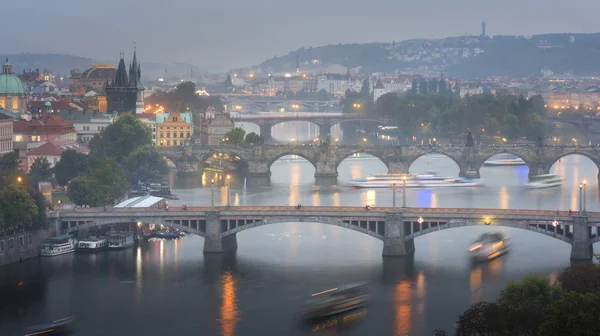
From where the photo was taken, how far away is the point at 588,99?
400 ft

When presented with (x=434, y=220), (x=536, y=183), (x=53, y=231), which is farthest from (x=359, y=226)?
(x=536, y=183)

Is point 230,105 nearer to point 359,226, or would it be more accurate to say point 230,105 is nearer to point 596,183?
point 596,183

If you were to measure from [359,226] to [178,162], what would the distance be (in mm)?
26799

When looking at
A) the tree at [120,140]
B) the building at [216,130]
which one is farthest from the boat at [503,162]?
the tree at [120,140]

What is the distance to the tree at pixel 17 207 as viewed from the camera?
3753 cm

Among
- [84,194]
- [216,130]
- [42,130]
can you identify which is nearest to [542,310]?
[84,194]

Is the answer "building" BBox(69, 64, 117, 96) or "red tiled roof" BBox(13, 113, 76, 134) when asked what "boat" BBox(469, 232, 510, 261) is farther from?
"building" BBox(69, 64, 117, 96)

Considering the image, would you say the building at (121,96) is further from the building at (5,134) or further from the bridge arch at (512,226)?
the bridge arch at (512,226)

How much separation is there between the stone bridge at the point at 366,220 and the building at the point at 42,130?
1928 cm

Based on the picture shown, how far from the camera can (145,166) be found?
57.3m

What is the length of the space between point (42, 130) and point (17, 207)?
72.7 feet

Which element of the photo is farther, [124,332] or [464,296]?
[464,296]

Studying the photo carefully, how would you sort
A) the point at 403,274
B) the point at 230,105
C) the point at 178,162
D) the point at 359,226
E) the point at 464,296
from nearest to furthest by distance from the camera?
the point at 464,296 < the point at 403,274 < the point at 359,226 < the point at 178,162 < the point at 230,105

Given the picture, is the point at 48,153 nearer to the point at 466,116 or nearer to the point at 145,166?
the point at 145,166
